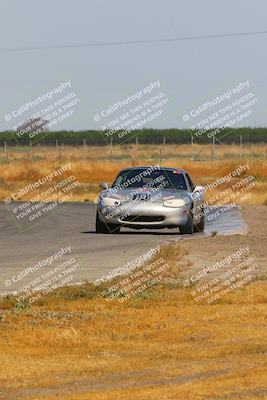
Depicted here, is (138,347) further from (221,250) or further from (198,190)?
(198,190)

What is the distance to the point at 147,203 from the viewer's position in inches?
1099

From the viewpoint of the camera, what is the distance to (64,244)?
25.8 meters

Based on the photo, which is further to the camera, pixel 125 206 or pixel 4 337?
pixel 125 206

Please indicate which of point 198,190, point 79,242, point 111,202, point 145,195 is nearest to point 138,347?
point 79,242

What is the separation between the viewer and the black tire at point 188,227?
28.4 m

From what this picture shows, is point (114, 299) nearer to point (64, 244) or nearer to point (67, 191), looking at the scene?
point (64, 244)

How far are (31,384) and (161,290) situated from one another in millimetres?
6896

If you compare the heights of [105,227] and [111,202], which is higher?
[111,202]

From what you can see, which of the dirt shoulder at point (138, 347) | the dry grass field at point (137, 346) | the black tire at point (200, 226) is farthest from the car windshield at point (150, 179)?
the dirt shoulder at point (138, 347)

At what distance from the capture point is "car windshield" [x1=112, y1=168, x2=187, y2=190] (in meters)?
28.6

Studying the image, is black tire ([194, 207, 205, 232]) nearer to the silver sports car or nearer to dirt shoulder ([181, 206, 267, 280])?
the silver sports car

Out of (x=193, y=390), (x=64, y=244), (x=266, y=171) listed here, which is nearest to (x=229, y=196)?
(x=266, y=171)

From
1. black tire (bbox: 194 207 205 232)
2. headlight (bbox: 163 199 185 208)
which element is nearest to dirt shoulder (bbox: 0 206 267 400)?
headlight (bbox: 163 199 185 208)

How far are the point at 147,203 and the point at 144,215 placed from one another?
0.26 m
